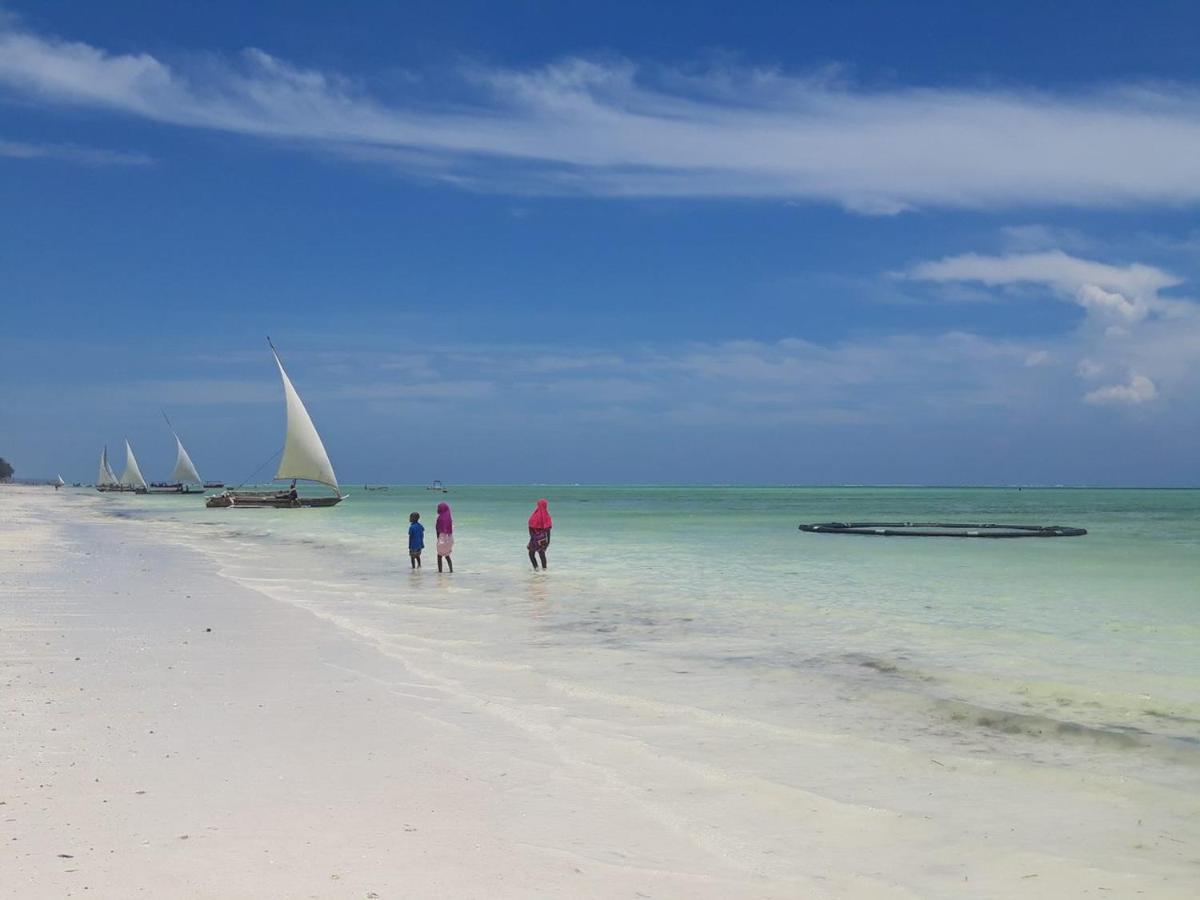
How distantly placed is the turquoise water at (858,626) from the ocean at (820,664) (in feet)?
0.20

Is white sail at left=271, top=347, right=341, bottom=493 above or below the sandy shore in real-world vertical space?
above

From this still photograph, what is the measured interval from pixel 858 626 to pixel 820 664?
3980mm

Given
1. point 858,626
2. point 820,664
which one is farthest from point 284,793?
point 858,626

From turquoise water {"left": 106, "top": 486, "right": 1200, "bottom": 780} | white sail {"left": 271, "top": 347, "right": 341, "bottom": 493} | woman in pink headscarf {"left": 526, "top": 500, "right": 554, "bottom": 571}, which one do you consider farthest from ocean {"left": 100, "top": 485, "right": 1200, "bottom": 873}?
white sail {"left": 271, "top": 347, "right": 341, "bottom": 493}

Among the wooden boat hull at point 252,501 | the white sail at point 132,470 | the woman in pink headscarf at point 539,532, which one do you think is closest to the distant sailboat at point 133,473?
the white sail at point 132,470

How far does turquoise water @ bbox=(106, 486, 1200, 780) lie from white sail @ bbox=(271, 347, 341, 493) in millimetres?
35718

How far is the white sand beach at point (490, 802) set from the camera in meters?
5.16

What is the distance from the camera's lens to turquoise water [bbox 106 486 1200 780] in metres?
9.73

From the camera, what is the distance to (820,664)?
12.3 m

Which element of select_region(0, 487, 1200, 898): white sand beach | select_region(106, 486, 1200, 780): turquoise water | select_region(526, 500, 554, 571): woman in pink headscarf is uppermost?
select_region(526, 500, 554, 571): woman in pink headscarf

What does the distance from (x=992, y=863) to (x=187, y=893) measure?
170 inches

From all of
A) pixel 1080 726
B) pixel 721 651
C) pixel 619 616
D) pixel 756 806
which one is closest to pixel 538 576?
pixel 619 616

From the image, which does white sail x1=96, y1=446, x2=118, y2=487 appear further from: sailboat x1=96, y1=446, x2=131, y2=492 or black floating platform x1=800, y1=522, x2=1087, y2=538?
black floating platform x1=800, y1=522, x2=1087, y2=538

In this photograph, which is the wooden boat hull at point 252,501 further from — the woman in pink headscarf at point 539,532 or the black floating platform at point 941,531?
the woman in pink headscarf at point 539,532
